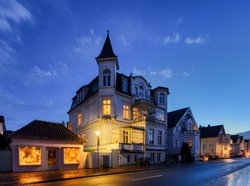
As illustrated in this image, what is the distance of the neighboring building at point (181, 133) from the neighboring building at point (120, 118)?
9.38 metres

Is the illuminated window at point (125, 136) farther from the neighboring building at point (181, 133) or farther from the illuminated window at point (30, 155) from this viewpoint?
the neighboring building at point (181, 133)

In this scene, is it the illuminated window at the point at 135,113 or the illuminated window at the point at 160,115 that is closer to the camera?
the illuminated window at the point at 135,113

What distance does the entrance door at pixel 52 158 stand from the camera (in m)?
26.6

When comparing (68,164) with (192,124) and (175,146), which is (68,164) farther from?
(192,124)

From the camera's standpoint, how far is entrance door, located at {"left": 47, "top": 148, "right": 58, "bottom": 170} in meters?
26.6

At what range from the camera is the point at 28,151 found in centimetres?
2520

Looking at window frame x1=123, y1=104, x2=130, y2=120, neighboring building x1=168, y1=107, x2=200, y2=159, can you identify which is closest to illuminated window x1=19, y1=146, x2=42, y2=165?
window frame x1=123, y1=104, x2=130, y2=120

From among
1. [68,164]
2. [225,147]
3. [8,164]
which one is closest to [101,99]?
[68,164]

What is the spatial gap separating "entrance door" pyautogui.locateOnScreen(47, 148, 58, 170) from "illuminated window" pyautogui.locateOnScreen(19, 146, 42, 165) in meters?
1.10

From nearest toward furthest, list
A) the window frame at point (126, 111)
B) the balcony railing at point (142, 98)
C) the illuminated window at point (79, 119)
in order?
the window frame at point (126, 111) < the balcony railing at point (142, 98) < the illuminated window at point (79, 119)

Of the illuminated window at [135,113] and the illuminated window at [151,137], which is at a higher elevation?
the illuminated window at [135,113]

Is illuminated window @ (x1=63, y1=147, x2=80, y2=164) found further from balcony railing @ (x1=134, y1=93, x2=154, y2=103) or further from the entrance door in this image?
balcony railing @ (x1=134, y1=93, x2=154, y2=103)

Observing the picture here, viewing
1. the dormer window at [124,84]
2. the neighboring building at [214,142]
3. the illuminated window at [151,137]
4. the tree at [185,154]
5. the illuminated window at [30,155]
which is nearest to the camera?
the illuminated window at [30,155]

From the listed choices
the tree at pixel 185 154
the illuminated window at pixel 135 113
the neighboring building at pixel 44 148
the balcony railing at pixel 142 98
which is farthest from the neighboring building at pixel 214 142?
the neighboring building at pixel 44 148
